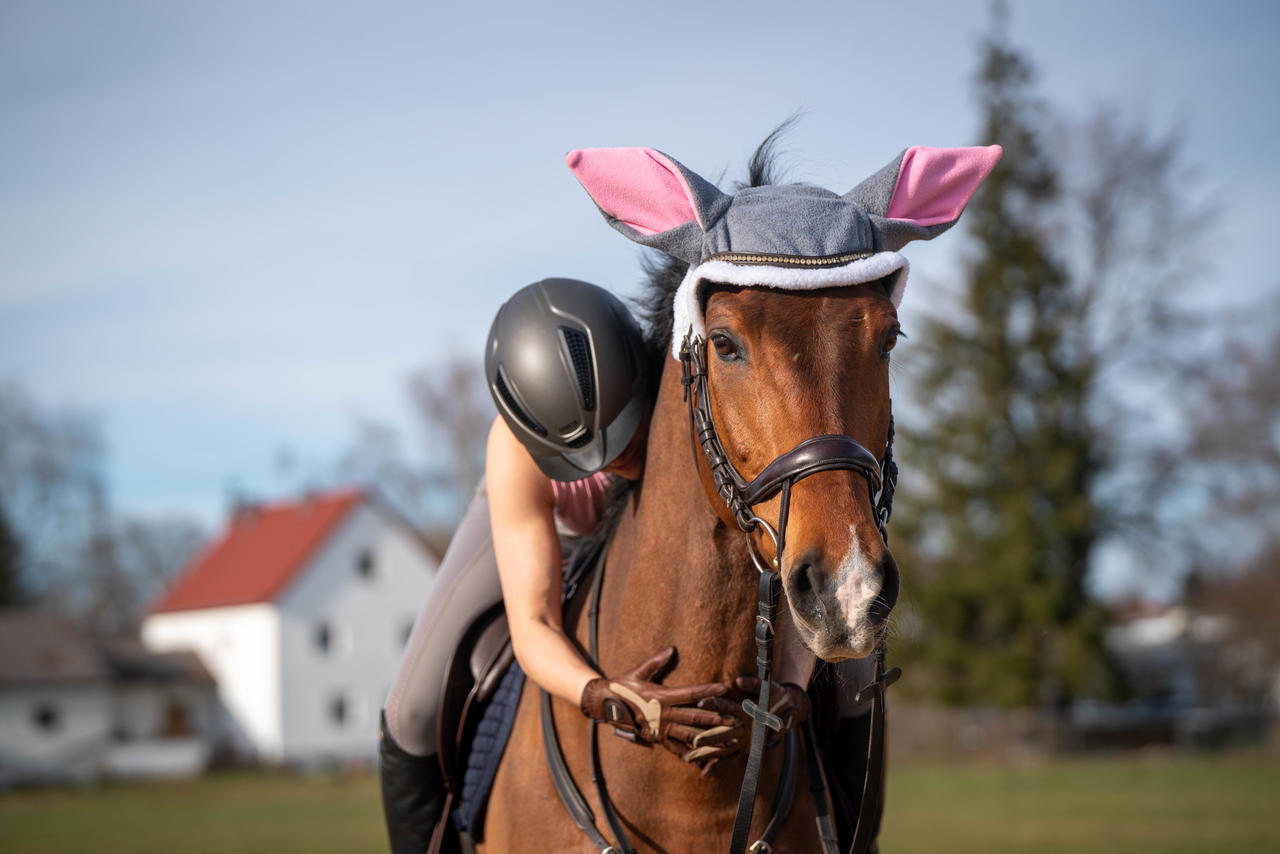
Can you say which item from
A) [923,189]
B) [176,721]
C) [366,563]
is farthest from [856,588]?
[176,721]

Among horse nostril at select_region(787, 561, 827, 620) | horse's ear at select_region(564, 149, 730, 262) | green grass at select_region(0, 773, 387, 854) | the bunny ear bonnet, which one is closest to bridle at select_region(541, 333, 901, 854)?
horse nostril at select_region(787, 561, 827, 620)

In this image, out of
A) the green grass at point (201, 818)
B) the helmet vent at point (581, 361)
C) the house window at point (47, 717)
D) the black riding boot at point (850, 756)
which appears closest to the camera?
the helmet vent at point (581, 361)

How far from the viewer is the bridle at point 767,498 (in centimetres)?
233

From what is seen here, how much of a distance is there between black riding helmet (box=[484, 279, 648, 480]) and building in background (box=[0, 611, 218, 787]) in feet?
151

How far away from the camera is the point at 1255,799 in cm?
1906

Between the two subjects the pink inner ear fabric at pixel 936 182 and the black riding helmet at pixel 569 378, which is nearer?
the pink inner ear fabric at pixel 936 182

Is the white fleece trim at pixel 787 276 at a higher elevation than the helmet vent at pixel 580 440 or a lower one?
higher

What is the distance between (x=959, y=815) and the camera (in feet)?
61.9

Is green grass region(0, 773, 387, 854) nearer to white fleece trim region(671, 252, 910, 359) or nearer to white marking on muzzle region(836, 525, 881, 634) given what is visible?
white fleece trim region(671, 252, 910, 359)

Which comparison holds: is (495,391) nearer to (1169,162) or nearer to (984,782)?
(984,782)

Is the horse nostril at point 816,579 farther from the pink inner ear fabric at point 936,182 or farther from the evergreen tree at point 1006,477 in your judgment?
the evergreen tree at point 1006,477

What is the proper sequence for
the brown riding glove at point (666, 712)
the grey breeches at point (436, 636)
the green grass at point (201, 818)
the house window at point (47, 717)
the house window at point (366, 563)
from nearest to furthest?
the brown riding glove at point (666, 712) < the grey breeches at point (436, 636) < the green grass at point (201, 818) < the house window at point (47, 717) < the house window at point (366, 563)

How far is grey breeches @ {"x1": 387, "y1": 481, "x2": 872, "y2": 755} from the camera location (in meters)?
3.66

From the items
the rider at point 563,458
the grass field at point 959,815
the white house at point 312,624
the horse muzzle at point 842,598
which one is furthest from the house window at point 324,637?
the horse muzzle at point 842,598
